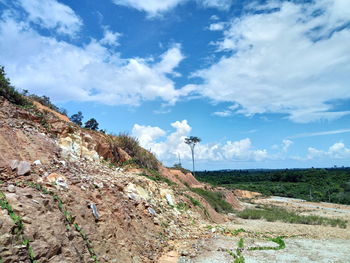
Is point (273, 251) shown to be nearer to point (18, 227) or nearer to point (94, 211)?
point (94, 211)

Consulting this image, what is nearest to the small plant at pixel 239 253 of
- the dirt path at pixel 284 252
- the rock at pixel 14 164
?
the dirt path at pixel 284 252

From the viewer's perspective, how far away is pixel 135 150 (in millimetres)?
17766

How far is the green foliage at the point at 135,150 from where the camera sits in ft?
56.7

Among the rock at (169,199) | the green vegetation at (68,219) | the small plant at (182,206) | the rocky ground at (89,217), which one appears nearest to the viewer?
the rocky ground at (89,217)

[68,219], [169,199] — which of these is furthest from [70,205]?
[169,199]

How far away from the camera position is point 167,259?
7570 mm

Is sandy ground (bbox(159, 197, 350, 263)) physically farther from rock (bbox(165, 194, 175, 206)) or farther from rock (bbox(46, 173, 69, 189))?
rock (bbox(46, 173, 69, 189))

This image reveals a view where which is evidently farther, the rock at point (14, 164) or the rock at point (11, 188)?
the rock at point (14, 164)

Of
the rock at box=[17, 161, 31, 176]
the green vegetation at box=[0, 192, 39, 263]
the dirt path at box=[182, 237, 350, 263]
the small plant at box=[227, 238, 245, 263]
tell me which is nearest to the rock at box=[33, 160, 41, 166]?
the rock at box=[17, 161, 31, 176]

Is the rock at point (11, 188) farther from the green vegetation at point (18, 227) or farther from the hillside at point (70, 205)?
the green vegetation at point (18, 227)

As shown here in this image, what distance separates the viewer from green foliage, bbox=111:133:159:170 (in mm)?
17281

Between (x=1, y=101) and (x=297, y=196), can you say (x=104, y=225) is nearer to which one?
(x=1, y=101)

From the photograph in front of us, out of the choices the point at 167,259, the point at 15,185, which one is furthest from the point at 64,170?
the point at 167,259

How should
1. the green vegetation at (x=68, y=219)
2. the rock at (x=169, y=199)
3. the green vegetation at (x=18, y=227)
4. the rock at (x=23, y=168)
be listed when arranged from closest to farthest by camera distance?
the green vegetation at (x=18, y=227) → the green vegetation at (x=68, y=219) → the rock at (x=23, y=168) → the rock at (x=169, y=199)
